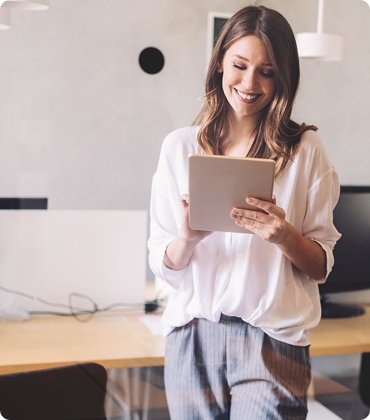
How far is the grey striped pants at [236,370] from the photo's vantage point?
4.01 feet

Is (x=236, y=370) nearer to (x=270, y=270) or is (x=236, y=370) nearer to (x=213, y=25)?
(x=270, y=270)

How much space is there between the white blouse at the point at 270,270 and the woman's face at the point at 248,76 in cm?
10

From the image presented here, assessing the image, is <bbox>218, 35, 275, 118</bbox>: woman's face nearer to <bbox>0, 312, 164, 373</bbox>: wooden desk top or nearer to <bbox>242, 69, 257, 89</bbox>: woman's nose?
<bbox>242, 69, 257, 89</bbox>: woman's nose

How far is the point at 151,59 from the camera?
149 cm

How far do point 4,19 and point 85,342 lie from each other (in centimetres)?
66

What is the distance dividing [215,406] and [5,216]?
1.90ft

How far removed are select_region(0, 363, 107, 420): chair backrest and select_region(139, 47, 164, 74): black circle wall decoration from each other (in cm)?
60

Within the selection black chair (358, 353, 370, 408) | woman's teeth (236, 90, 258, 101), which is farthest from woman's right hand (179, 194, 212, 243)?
black chair (358, 353, 370, 408)

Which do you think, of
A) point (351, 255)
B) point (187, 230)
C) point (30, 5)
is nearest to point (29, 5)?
point (30, 5)

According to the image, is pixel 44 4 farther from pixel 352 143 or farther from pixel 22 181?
Answer: pixel 352 143

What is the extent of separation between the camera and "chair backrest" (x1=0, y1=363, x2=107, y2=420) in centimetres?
144

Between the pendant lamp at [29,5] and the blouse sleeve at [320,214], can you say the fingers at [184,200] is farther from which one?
the pendant lamp at [29,5]

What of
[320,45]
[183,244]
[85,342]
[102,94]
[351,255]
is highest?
[320,45]

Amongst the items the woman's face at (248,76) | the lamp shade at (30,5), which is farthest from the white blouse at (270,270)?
the lamp shade at (30,5)
